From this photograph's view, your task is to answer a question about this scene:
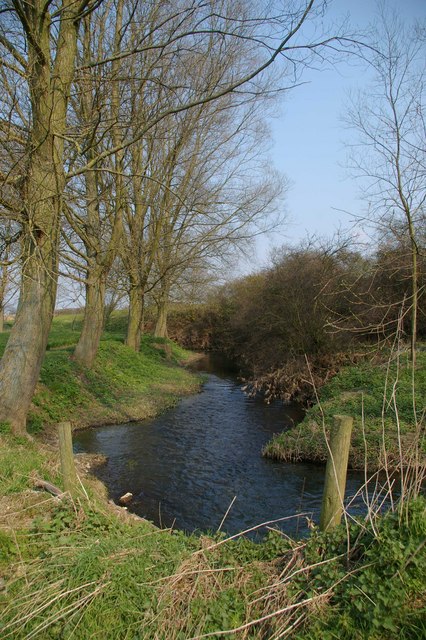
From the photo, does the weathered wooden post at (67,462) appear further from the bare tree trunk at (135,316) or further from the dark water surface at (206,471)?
the bare tree trunk at (135,316)

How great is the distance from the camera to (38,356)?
955cm

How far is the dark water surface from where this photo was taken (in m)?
7.87

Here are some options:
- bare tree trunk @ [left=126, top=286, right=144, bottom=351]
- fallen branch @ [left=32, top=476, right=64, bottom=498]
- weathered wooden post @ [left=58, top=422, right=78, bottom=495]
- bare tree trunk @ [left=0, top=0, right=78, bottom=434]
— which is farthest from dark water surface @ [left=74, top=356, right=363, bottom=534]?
bare tree trunk @ [left=126, top=286, right=144, bottom=351]

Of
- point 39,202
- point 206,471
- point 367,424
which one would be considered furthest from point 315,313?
point 39,202

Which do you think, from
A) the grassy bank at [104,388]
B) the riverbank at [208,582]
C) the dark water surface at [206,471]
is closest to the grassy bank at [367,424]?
the dark water surface at [206,471]

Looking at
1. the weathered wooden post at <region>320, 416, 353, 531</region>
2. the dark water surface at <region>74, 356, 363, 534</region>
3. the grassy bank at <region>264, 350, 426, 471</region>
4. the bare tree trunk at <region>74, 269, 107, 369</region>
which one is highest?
the bare tree trunk at <region>74, 269, 107, 369</region>

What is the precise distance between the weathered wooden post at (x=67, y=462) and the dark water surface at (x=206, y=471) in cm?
228

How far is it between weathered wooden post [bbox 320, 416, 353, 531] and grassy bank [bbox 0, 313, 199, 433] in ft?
29.1

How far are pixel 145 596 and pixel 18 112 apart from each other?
8203mm

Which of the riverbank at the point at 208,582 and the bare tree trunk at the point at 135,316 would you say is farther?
the bare tree trunk at the point at 135,316

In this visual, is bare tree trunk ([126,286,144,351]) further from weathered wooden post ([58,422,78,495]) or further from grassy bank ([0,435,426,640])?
grassy bank ([0,435,426,640])

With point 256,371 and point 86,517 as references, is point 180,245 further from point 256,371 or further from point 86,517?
point 86,517

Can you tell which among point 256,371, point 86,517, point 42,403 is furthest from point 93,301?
point 86,517

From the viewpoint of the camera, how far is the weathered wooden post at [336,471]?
4184mm
